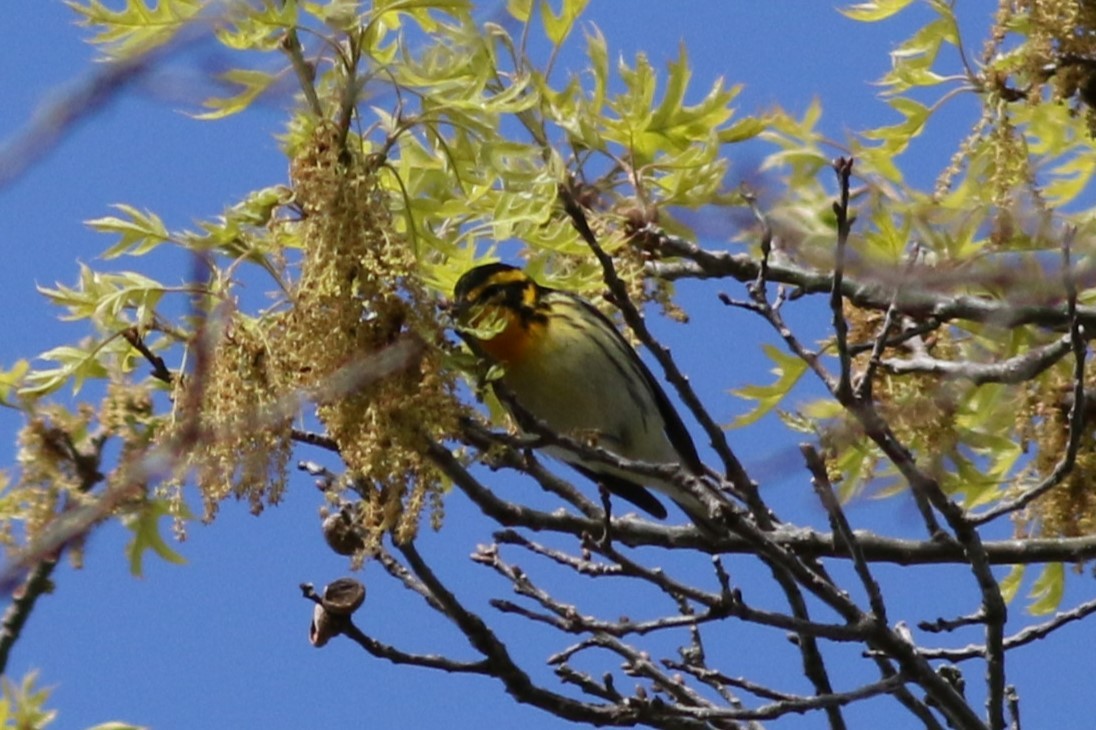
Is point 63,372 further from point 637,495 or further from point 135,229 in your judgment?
point 637,495

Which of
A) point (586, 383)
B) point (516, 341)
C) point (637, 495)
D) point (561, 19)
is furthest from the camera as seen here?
point (637, 495)

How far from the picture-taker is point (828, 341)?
143 inches

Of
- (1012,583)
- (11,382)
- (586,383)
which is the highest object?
(586,383)

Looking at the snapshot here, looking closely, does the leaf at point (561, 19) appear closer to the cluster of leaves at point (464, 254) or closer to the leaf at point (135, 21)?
the cluster of leaves at point (464, 254)

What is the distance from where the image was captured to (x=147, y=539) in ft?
11.1

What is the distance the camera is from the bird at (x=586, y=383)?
4055 millimetres

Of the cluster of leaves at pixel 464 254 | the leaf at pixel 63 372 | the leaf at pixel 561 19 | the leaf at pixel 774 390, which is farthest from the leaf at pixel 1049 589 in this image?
the leaf at pixel 63 372

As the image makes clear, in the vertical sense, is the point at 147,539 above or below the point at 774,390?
below

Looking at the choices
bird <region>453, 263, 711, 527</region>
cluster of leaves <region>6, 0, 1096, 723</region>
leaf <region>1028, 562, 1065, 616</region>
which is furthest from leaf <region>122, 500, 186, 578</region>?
leaf <region>1028, 562, 1065, 616</region>

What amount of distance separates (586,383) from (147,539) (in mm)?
1464

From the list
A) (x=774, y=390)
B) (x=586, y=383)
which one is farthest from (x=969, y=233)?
(x=586, y=383)

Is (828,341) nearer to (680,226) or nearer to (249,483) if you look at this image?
(680,226)

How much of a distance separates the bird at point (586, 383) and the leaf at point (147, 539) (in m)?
0.81

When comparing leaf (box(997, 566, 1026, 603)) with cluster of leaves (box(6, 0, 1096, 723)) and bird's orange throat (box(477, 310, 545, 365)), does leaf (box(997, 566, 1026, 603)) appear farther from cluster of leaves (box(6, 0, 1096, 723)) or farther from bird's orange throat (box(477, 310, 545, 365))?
bird's orange throat (box(477, 310, 545, 365))
